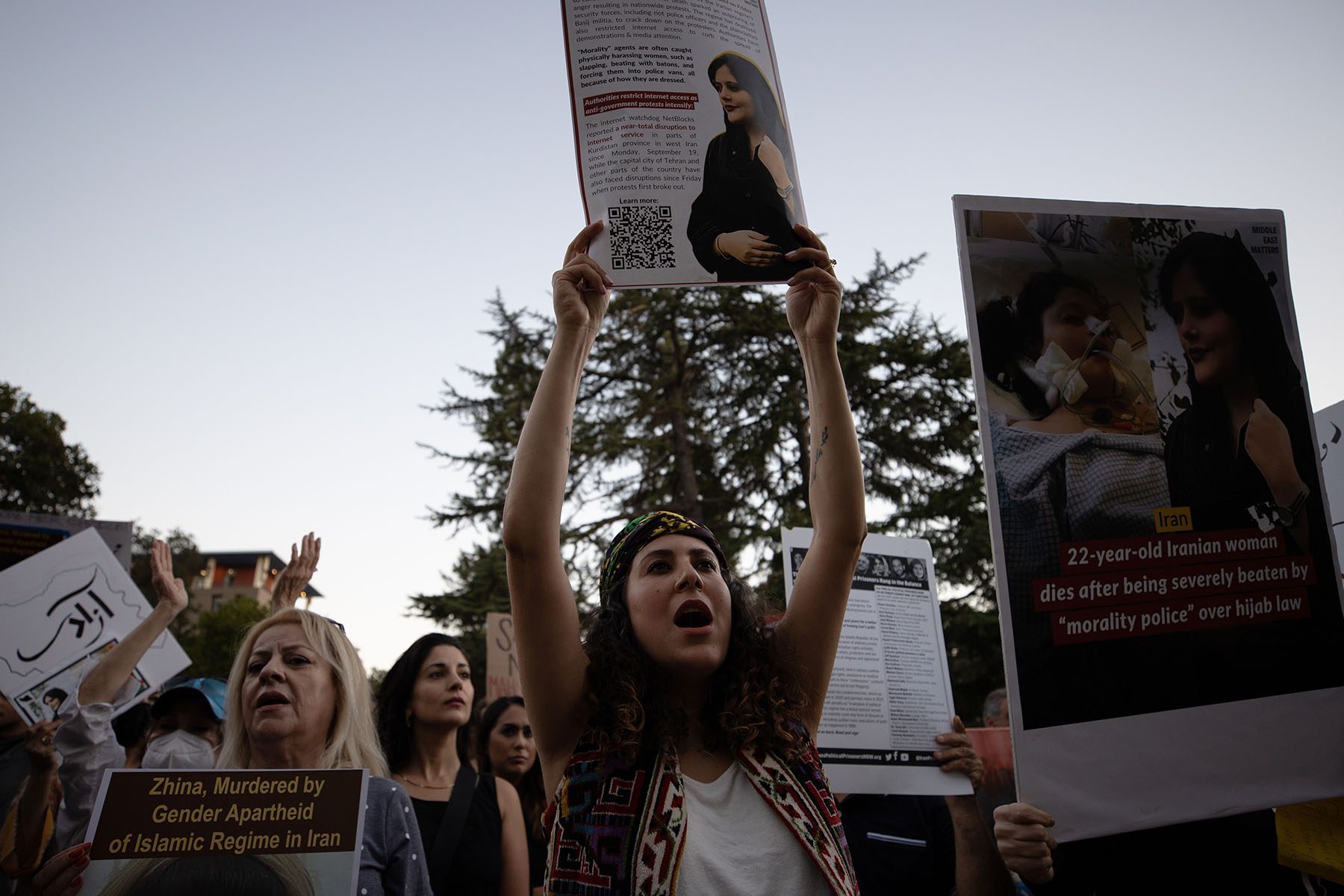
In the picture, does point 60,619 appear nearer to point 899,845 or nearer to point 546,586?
point 546,586

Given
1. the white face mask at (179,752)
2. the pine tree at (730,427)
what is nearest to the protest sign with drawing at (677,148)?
the white face mask at (179,752)

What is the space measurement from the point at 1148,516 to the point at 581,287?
153cm

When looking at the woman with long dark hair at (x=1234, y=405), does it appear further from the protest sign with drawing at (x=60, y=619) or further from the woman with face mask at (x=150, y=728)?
the protest sign with drawing at (x=60, y=619)

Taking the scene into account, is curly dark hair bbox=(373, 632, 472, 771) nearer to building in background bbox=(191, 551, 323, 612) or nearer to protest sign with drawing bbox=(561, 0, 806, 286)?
protest sign with drawing bbox=(561, 0, 806, 286)

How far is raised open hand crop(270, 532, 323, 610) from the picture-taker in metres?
3.40

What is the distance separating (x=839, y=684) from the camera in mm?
2908

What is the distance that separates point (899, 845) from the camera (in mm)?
2904

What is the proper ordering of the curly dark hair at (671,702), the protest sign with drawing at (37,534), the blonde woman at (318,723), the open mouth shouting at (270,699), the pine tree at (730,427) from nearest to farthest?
the curly dark hair at (671,702), the blonde woman at (318,723), the open mouth shouting at (270,699), the protest sign with drawing at (37,534), the pine tree at (730,427)

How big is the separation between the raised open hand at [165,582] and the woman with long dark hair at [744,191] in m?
2.73

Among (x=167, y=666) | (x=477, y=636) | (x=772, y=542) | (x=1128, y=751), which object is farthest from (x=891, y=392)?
(x=1128, y=751)

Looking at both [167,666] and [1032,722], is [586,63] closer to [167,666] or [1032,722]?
[1032,722]

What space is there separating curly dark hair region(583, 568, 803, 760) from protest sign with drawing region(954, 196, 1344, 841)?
1.75 ft

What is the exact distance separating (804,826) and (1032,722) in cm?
67

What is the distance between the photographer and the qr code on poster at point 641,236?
2.16 m
